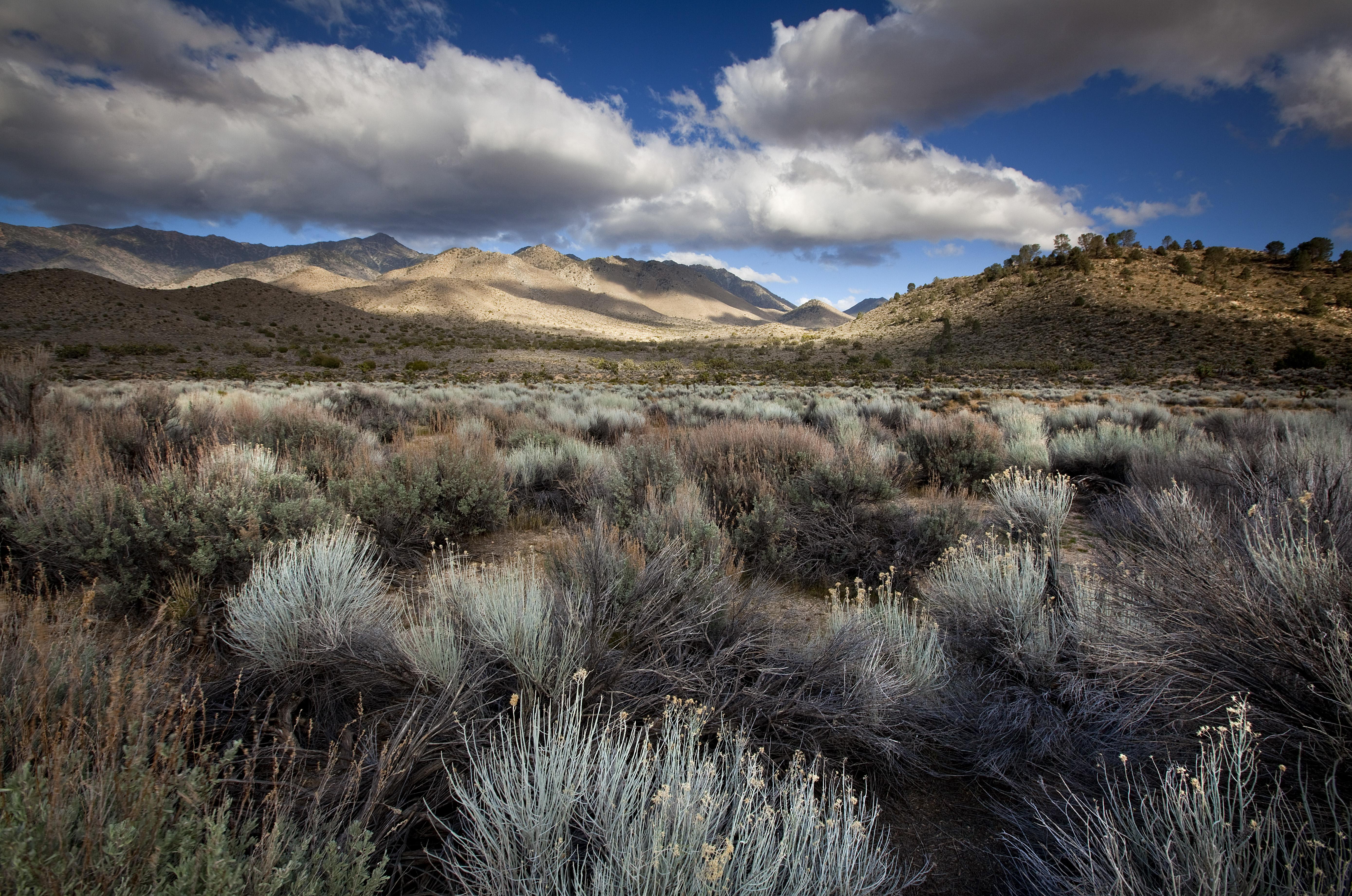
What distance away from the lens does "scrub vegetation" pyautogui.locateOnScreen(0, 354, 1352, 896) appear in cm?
135

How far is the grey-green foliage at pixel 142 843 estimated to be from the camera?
0.95m

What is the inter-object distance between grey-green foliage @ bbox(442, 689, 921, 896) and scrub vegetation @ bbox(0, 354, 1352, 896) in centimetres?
2

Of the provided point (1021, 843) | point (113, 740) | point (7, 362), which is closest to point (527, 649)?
point (113, 740)

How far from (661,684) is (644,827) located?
87 cm

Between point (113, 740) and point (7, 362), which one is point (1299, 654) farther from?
point (7, 362)

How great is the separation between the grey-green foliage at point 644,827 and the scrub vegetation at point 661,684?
Answer: 0.02 m

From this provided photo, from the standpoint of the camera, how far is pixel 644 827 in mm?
1553

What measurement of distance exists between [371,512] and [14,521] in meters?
1.92

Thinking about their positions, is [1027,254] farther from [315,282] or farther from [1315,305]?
[315,282]

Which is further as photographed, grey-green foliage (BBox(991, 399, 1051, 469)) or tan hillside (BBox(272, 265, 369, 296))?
tan hillside (BBox(272, 265, 369, 296))

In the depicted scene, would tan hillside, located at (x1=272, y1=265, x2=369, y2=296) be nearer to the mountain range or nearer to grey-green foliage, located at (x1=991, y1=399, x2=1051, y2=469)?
the mountain range

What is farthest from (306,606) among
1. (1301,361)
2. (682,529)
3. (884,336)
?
(884,336)

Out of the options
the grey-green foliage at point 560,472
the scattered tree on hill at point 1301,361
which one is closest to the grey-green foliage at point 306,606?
the grey-green foliage at point 560,472

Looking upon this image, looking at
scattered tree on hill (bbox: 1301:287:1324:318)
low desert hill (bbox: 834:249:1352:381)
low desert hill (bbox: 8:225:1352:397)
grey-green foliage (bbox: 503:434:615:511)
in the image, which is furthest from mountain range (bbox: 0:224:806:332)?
scattered tree on hill (bbox: 1301:287:1324:318)
